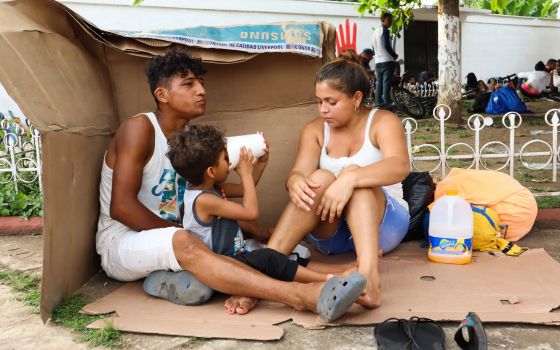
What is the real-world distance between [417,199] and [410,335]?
1.46 meters

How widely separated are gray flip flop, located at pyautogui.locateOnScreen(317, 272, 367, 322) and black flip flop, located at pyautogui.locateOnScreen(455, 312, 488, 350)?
1.28 feet

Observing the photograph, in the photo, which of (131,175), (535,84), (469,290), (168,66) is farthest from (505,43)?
(131,175)

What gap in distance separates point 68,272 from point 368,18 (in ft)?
37.1

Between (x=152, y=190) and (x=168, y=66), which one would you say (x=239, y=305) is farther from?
(x=168, y=66)

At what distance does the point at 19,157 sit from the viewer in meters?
4.76

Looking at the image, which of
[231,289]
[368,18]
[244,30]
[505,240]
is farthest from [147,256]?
[368,18]

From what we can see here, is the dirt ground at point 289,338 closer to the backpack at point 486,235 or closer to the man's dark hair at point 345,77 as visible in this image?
the backpack at point 486,235

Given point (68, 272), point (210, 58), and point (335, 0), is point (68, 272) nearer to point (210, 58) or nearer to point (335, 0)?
point (210, 58)

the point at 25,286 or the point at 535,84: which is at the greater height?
the point at 535,84

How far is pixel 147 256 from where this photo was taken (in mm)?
2424

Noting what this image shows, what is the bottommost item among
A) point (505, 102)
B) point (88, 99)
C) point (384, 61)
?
point (88, 99)

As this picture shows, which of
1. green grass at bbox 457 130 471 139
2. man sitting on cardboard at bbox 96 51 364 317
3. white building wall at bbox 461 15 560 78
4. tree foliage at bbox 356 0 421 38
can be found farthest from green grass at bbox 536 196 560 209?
white building wall at bbox 461 15 560 78

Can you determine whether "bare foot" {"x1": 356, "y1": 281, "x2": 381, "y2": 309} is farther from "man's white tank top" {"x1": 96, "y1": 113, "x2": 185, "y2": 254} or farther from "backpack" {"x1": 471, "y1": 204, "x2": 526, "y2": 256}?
"man's white tank top" {"x1": 96, "y1": 113, "x2": 185, "y2": 254}

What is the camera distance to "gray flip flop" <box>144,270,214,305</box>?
2.37 meters
